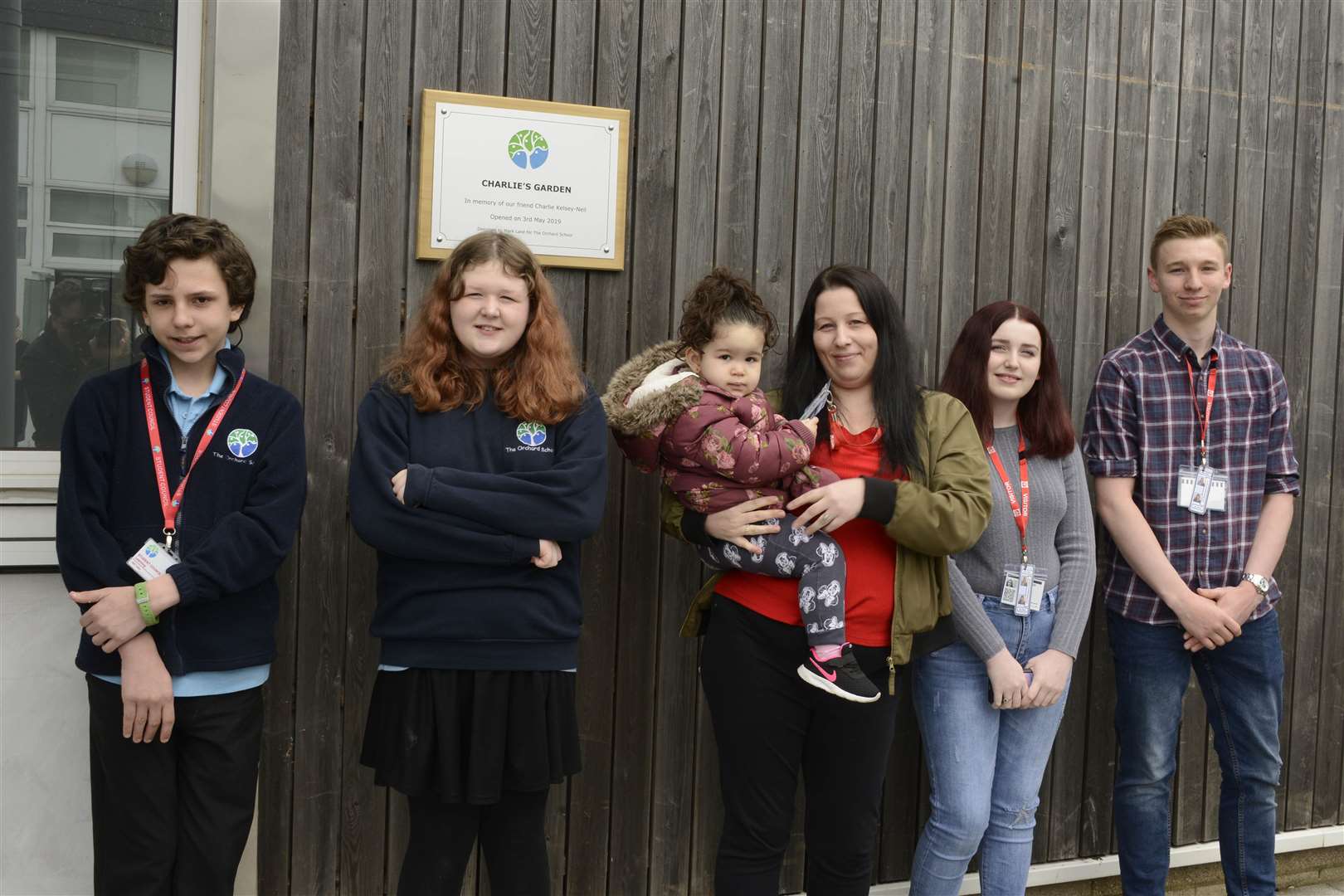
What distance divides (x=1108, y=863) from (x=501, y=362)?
2.77m

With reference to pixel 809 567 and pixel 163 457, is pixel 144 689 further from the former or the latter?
pixel 809 567

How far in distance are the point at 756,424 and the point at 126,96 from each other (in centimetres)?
186

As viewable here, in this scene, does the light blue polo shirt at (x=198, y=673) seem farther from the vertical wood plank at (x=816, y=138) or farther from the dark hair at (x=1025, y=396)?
the dark hair at (x=1025, y=396)

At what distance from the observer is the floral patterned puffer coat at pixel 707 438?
2580mm

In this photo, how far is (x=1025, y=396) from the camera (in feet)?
10.3

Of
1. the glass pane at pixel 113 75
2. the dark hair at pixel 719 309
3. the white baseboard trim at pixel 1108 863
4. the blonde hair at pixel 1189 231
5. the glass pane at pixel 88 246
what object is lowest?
the white baseboard trim at pixel 1108 863

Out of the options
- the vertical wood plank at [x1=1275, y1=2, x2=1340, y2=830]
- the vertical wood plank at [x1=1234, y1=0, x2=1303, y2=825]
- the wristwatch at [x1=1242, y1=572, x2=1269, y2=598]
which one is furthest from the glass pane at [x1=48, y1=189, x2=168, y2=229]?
the vertical wood plank at [x1=1275, y1=2, x2=1340, y2=830]

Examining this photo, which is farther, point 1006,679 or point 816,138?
point 816,138

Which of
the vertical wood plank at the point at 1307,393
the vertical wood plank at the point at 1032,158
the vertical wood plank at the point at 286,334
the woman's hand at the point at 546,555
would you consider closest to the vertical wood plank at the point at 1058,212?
the vertical wood plank at the point at 1032,158

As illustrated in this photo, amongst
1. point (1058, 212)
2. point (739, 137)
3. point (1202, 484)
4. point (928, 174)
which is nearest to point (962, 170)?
point (928, 174)

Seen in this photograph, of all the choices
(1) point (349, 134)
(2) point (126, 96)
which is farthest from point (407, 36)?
(2) point (126, 96)

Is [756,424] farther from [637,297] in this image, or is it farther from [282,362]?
[282,362]

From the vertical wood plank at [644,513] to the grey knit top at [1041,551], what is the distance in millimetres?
866

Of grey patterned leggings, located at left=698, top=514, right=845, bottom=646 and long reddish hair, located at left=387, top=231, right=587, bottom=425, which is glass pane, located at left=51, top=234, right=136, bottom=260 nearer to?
long reddish hair, located at left=387, top=231, right=587, bottom=425
